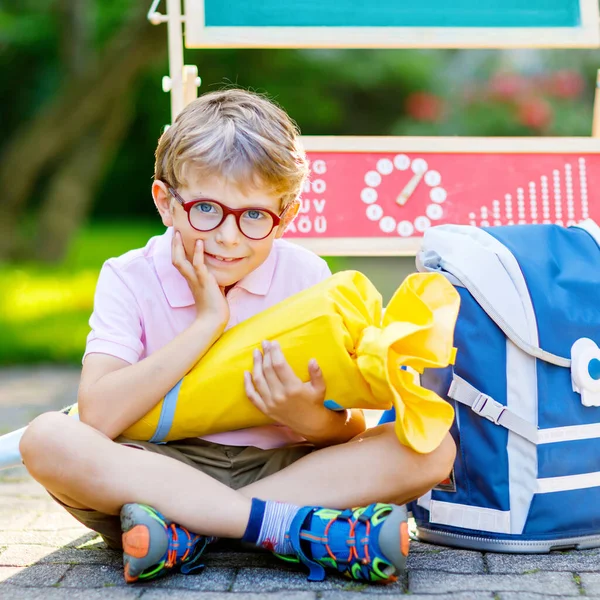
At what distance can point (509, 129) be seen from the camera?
1060cm

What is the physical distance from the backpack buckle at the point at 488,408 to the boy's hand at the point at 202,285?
0.44 meters

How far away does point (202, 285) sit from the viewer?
5.17ft

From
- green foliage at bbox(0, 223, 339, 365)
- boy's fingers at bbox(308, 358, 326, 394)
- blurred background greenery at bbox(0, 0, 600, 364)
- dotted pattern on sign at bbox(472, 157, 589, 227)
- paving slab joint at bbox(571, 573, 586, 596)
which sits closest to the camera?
paving slab joint at bbox(571, 573, 586, 596)

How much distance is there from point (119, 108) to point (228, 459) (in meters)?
6.67

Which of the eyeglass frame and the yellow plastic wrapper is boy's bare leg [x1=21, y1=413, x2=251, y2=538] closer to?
the yellow plastic wrapper

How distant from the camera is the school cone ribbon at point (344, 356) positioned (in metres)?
1.44

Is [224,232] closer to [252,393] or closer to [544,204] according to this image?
[252,393]

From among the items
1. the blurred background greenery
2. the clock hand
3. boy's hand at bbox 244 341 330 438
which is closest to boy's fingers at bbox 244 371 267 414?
boy's hand at bbox 244 341 330 438

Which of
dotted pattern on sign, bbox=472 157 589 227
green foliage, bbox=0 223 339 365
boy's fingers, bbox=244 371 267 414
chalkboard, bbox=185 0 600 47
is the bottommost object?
green foliage, bbox=0 223 339 365

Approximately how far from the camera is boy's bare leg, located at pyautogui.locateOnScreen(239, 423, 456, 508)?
150cm

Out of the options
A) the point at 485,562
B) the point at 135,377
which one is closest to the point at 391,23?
the point at 135,377

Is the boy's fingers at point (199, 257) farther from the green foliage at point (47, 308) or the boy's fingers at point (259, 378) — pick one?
the green foliage at point (47, 308)

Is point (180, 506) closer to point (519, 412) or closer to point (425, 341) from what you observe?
point (425, 341)

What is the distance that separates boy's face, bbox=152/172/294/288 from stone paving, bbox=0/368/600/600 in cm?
48
